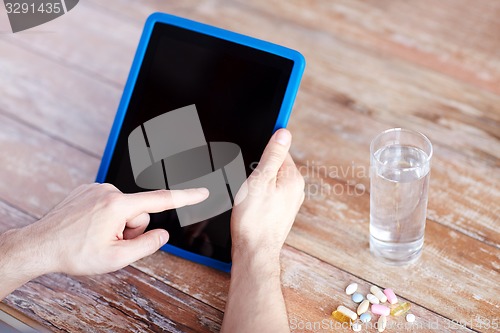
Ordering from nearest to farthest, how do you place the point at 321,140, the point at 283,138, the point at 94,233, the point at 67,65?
1. the point at 94,233
2. the point at 283,138
3. the point at 321,140
4. the point at 67,65

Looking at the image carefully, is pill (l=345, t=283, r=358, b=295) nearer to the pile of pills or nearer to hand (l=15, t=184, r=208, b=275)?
the pile of pills

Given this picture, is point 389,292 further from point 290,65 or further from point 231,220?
point 290,65

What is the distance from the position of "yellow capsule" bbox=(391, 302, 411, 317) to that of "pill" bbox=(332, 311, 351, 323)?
7 cm

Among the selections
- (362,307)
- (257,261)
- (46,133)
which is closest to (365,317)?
(362,307)

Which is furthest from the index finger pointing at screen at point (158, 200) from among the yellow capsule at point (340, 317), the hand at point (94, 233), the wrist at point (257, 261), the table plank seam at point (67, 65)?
→ the table plank seam at point (67, 65)

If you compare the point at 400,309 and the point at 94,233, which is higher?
the point at 94,233

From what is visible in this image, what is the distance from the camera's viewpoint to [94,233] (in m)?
0.93

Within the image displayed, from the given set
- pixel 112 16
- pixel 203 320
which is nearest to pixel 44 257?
pixel 203 320

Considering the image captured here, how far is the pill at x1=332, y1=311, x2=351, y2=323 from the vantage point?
3.23ft

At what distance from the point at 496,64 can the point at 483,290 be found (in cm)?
60

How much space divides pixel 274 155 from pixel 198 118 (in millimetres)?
175

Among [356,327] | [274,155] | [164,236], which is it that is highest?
[274,155]

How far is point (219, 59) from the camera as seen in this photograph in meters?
1.11

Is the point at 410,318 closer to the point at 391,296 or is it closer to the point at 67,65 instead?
the point at 391,296
